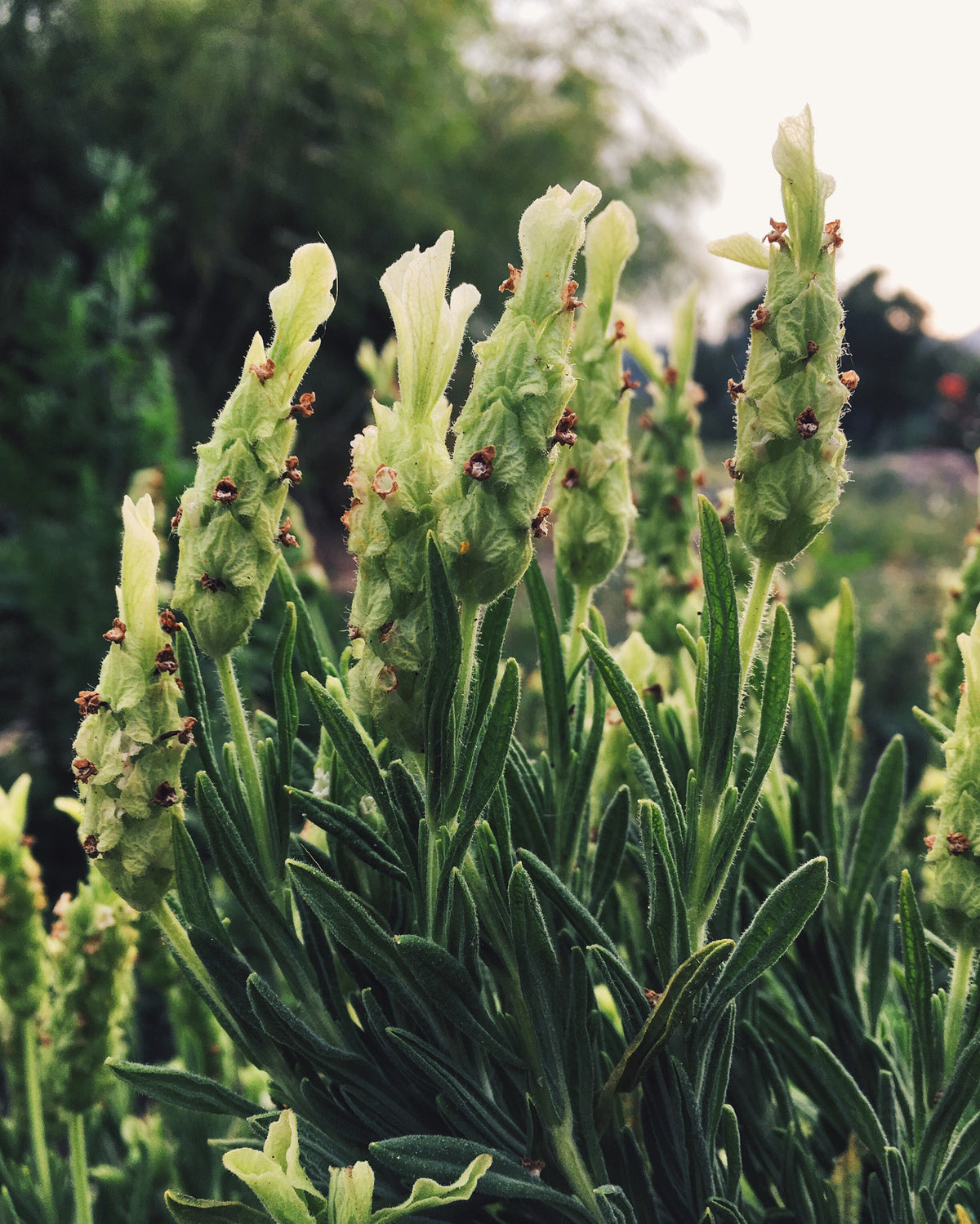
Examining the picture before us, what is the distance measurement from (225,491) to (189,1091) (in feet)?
0.95

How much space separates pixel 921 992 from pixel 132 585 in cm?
40

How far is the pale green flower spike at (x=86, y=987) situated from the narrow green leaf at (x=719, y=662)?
435mm

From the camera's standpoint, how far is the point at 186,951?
1.43ft

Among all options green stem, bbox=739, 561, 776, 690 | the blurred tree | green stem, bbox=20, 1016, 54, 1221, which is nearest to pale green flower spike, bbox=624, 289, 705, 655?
green stem, bbox=739, 561, 776, 690

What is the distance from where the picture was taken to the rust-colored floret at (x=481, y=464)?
0.34 metres

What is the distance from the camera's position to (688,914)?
1.35 feet

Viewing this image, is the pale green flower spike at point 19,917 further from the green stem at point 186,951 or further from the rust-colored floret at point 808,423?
the rust-colored floret at point 808,423

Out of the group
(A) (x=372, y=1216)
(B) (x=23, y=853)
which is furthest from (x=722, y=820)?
(B) (x=23, y=853)

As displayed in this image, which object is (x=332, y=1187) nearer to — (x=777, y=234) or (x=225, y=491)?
(x=225, y=491)

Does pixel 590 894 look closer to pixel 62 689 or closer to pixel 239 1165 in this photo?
pixel 239 1165

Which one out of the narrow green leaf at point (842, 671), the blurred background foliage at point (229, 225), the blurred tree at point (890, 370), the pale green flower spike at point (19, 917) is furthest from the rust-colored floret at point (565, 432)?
the blurred tree at point (890, 370)

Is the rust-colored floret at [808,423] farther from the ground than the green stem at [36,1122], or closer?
farther from the ground

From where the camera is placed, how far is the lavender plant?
1.18 ft

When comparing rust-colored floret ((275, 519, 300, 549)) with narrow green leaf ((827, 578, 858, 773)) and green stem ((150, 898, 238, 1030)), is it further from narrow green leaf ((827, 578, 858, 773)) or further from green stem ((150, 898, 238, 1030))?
narrow green leaf ((827, 578, 858, 773))
